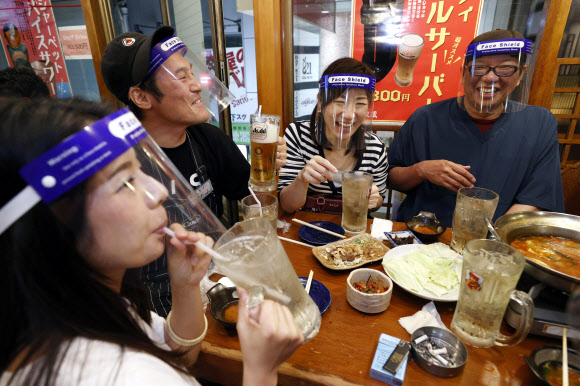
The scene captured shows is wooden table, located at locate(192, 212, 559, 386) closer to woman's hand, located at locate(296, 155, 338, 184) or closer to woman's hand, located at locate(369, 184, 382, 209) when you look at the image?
woman's hand, located at locate(296, 155, 338, 184)

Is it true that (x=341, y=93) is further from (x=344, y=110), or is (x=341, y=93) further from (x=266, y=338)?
(x=266, y=338)

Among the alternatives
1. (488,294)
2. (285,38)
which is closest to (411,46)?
(285,38)

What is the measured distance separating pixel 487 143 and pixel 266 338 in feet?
7.38

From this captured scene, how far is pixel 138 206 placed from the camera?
2.20 ft

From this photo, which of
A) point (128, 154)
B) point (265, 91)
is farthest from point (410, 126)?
point (128, 154)

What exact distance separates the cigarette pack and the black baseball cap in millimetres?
1670

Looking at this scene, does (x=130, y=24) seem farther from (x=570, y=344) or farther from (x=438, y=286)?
(x=570, y=344)

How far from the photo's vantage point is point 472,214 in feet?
4.59

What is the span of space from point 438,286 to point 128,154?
1.18 meters

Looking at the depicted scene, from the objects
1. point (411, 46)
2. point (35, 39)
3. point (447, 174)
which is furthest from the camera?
point (35, 39)

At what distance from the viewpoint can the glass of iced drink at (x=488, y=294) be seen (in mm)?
901

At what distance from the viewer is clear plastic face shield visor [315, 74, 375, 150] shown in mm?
1836

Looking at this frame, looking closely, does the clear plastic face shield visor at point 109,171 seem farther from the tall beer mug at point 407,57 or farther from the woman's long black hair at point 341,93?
the tall beer mug at point 407,57

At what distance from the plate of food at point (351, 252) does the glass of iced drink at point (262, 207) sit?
32 centimetres
